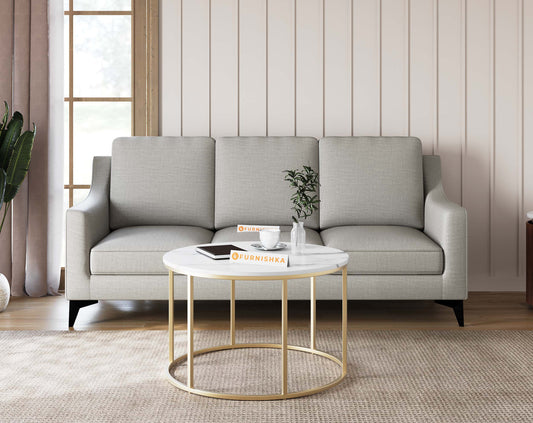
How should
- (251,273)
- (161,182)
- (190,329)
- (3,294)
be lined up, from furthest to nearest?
(161,182), (3,294), (190,329), (251,273)

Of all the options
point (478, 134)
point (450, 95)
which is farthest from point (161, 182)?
point (478, 134)

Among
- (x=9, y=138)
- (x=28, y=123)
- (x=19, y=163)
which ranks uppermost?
(x=28, y=123)

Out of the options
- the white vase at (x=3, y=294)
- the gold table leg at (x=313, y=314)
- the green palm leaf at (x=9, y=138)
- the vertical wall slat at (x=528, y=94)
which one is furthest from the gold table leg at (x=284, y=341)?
the vertical wall slat at (x=528, y=94)

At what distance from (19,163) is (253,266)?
1.95 meters

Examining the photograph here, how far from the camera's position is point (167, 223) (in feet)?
11.4

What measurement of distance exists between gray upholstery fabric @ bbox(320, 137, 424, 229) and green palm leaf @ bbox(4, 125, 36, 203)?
1.69 m

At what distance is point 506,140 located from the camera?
381cm

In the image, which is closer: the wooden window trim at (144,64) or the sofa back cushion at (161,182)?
the sofa back cushion at (161,182)

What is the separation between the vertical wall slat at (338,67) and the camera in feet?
12.4

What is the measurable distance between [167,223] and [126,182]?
13.3 inches

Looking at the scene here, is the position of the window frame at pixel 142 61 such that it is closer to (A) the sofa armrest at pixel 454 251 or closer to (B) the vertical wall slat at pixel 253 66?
(B) the vertical wall slat at pixel 253 66

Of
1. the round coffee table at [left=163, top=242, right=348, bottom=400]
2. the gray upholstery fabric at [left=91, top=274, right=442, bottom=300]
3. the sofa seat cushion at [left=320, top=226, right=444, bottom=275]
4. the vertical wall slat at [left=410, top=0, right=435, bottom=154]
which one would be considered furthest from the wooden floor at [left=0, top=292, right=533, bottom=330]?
the vertical wall slat at [left=410, top=0, right=435, bottom=154]

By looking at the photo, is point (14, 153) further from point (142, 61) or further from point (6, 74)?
point (142, 61)

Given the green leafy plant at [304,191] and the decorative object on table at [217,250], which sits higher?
the green leafy plant at [304,191]
